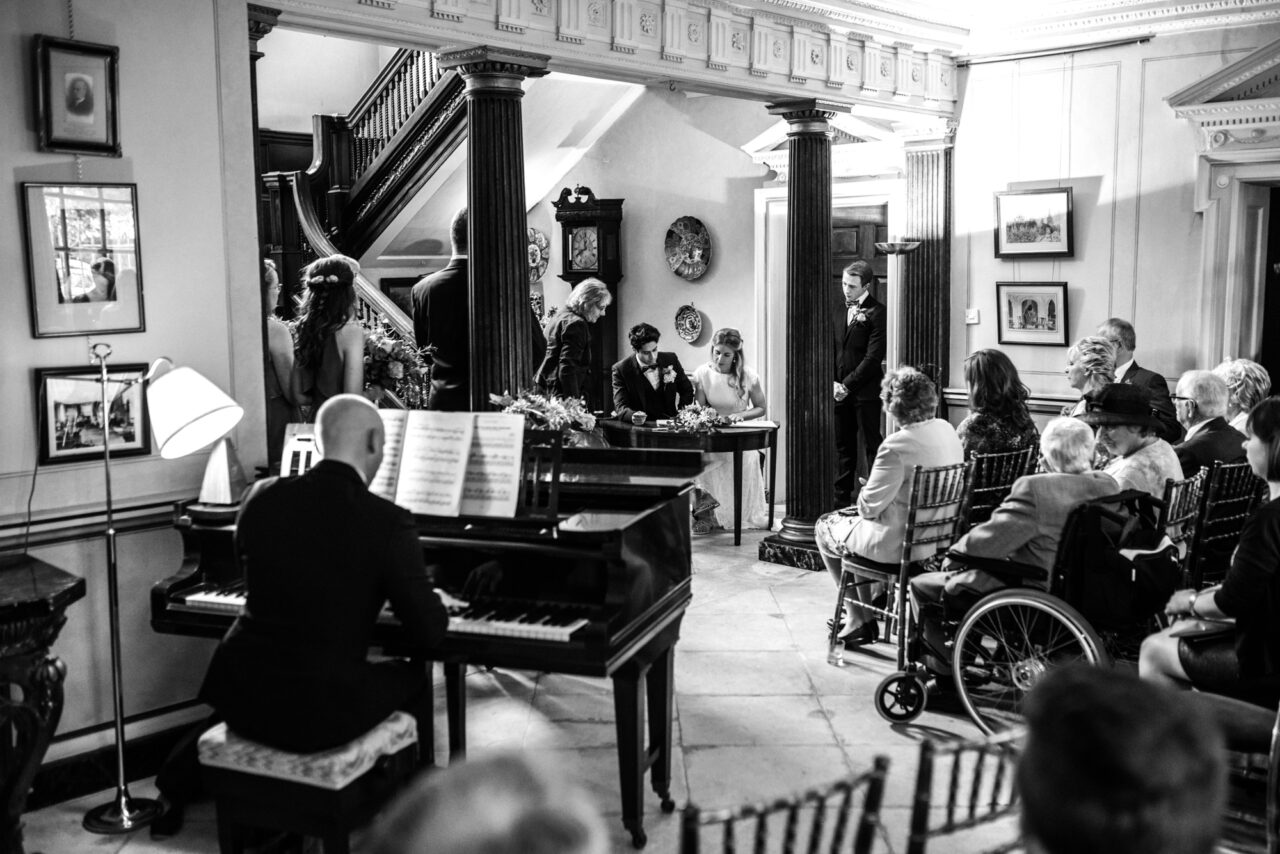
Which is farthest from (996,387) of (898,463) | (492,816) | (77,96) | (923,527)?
(492,816)

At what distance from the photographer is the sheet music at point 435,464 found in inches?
137

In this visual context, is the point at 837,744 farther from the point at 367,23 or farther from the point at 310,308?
the point at 367,23

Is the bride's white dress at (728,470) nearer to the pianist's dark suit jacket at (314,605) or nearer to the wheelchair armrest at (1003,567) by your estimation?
the wheelchair armrest at (1003,567)

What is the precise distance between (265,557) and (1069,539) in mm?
2656

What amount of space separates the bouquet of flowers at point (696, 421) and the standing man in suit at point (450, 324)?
1.79 m

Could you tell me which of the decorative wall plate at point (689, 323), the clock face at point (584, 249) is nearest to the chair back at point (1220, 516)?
the decorative wall plate at point (689, 323)

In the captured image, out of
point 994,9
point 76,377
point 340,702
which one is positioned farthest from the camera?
point 994,9

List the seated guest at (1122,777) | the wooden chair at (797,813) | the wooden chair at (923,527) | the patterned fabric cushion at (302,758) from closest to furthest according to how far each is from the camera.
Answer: the seated guest at (1122,777)
the wooden chair at (797,813)
the patterned fabric cushion at (302,758)
the wooden chair at (923,527)

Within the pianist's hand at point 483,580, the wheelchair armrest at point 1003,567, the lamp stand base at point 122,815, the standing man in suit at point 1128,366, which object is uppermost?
the standing man in suit at point 1128,366

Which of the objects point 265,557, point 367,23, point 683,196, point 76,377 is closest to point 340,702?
point 265,557

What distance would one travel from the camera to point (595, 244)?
10336 millimetres

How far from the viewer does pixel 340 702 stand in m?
2.94

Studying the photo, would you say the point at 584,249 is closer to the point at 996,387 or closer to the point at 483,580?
the point at 996,387

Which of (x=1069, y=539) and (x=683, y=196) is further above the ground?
(x=683, y=196)
